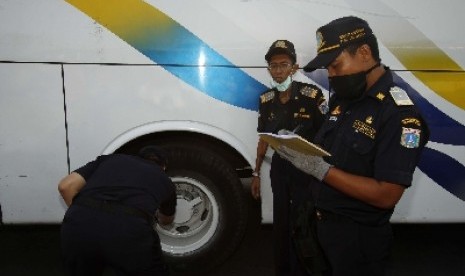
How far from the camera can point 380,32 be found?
3.33m

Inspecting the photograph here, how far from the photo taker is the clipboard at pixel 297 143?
1777mm

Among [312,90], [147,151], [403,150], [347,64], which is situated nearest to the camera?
[403,150]

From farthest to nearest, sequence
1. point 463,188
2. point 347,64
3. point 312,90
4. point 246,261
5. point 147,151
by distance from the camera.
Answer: point 246,261 → point 463,188 → point 312,90 → point 147,151 → point 347,64

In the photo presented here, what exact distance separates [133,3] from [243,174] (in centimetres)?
157

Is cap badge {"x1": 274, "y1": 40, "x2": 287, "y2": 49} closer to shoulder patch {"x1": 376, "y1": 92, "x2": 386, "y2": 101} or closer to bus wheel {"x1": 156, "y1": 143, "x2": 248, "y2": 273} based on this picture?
bus wheel {"x1": 156, "y1": 143, "x2": 248, "y2": 273}

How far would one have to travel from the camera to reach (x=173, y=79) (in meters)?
3.31

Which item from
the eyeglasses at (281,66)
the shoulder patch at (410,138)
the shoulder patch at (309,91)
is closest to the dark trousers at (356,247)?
the shoulder patch at (410,138)

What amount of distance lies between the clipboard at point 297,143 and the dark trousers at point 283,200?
3.66 ft

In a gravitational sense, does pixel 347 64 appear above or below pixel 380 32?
below

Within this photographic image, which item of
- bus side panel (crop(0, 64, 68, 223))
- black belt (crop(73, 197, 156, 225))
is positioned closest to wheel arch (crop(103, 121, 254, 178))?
bus side panel (crop(0, 64, 68, 223))

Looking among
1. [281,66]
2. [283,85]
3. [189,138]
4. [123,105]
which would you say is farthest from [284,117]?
[123,105]

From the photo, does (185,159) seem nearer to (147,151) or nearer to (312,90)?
(147,151)

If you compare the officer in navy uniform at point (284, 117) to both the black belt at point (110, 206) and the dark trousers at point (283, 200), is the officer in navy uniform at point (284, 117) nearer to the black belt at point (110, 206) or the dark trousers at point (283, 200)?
the dark trousers at point (283, 200)

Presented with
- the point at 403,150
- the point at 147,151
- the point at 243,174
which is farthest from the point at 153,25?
the point at 403,150
